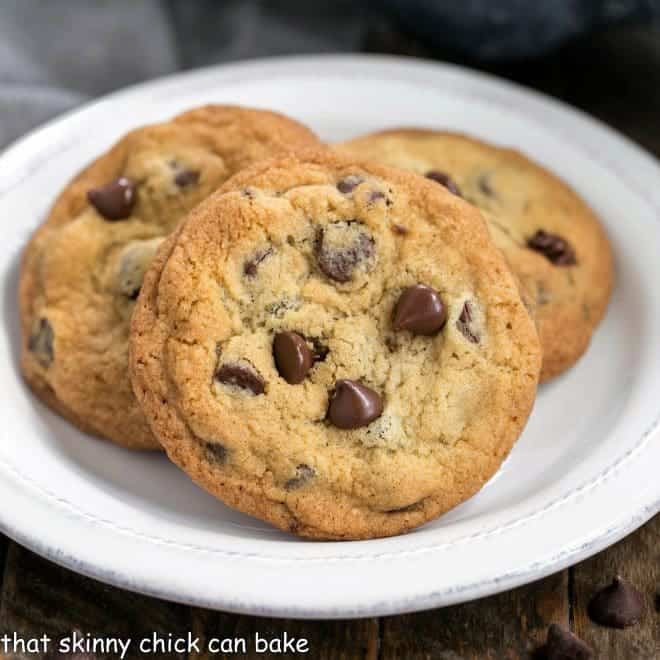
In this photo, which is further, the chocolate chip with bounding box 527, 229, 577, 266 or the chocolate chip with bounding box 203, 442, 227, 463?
the chocolate chip with bounding box 527, 229, 577, 266

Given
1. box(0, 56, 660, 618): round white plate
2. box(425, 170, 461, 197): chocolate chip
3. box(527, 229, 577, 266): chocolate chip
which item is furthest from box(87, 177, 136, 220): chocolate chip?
box(527, 229, 577, 266): chocolate chip

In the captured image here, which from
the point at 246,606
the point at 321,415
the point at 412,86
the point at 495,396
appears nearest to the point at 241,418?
the point at 321,415

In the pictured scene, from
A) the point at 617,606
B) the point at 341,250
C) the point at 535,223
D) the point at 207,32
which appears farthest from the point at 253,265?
the point at 207,32

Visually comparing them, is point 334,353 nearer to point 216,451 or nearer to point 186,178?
point 216,451

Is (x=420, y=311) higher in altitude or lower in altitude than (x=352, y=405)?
higher

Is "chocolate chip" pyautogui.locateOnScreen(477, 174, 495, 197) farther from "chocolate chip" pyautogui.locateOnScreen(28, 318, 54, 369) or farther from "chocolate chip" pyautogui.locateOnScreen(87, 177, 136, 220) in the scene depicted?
"chocolate chip" pyautogui.locateOnScreen(28, 318, 54, 369)

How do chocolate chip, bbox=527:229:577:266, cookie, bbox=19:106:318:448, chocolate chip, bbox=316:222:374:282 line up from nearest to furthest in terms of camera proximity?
chocolate chip, bbox=316:222:374:282, cookie, bbox=19:106:318:448, chocolate chip, bbox=527:229:577:266

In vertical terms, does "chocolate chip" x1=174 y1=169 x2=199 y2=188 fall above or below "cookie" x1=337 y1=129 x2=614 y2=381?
above

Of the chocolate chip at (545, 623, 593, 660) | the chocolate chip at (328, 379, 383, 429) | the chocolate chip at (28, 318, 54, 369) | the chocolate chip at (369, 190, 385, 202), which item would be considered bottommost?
the chocolate chip at (545, 623, 593, 660)
